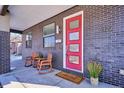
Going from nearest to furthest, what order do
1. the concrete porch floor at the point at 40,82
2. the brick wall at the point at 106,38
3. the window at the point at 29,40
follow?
the brick wall at the point at 106,38 → the concrete porch floor at the point at 40,82 → the window at the point at 29,40

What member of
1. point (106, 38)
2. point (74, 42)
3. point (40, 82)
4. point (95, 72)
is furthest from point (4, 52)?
point (106, 38)

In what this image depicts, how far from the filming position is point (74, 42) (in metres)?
4.03

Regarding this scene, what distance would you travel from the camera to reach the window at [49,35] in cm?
521

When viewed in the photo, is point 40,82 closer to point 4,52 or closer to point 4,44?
point 4,52

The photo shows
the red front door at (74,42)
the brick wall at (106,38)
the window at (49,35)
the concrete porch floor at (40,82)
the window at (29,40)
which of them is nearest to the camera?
the brick wall at (106,38)

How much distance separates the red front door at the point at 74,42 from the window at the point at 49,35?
102 cm

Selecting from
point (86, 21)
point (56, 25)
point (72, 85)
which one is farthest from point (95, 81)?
point (56, 25)

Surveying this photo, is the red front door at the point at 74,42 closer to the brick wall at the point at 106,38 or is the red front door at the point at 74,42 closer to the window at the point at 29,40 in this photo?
the brick wall at the point at 106,38

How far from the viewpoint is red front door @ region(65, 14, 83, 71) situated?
383cm

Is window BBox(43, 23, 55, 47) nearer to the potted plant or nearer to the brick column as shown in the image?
the brick column

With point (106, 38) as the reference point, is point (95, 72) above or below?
below

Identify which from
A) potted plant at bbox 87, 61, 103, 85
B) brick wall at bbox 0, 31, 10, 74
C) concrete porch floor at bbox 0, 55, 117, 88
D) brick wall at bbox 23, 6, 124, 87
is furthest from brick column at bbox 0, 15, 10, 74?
potted plant at bbox 87, 61, 103, 85

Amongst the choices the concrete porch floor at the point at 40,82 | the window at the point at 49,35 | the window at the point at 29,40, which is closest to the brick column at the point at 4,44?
the concrete porch floor at the point at 40,82

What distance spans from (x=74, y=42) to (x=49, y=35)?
76.0 inches
